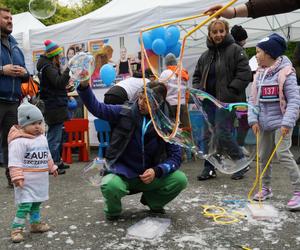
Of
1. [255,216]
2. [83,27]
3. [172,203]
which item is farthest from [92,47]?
[255,216]

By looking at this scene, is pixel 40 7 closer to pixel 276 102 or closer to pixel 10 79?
pixel 10 79

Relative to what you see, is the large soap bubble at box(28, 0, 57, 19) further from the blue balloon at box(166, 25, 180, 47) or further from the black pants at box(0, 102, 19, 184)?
the blue balloon at box(166, 25, 180, 47)

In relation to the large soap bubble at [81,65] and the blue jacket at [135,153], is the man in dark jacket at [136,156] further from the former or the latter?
the large soap bubble at [81,65]

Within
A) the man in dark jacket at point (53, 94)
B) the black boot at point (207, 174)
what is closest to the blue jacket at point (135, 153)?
the black boot at point (207, 174)

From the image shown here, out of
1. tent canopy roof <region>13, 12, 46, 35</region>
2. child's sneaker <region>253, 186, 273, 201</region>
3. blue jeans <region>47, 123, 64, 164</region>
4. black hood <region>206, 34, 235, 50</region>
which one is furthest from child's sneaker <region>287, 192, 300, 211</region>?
tent canopy roof <region>13, 12, 46, 35</region>

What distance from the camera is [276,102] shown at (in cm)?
371

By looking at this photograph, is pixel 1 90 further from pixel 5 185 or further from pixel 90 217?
pixel 90 217

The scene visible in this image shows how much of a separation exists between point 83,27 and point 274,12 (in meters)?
4.91

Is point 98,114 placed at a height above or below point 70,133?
above

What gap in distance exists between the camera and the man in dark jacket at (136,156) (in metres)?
3.21

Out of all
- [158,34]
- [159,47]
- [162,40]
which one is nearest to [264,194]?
[159,47]

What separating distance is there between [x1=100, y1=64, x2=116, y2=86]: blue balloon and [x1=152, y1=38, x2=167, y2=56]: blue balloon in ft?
4.04

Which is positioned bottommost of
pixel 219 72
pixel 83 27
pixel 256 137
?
pixel 256 137

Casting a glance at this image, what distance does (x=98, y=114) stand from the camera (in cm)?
323
